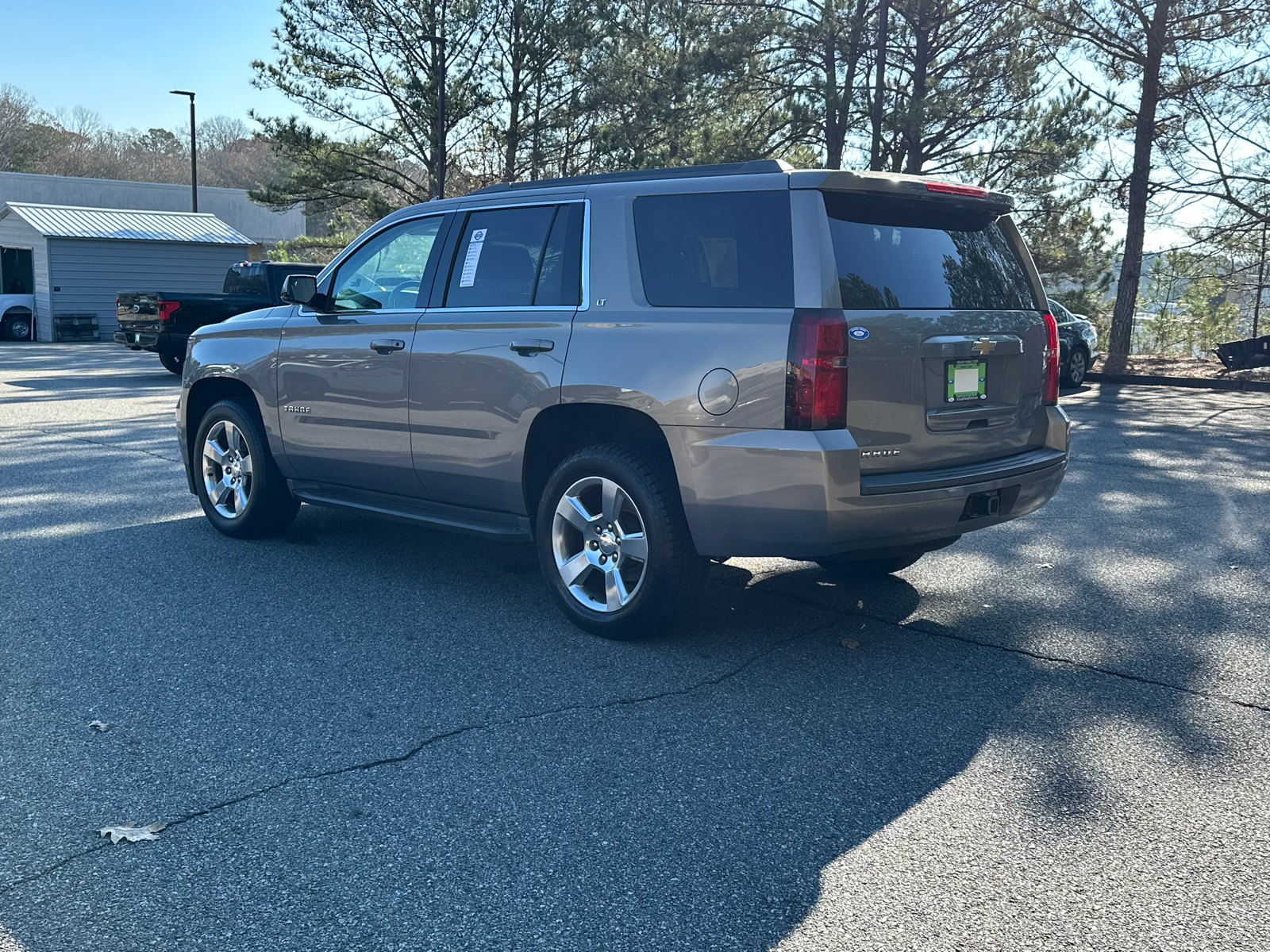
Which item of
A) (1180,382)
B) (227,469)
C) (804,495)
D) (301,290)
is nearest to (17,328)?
(227,469)

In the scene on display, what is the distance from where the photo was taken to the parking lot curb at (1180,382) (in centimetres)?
2047

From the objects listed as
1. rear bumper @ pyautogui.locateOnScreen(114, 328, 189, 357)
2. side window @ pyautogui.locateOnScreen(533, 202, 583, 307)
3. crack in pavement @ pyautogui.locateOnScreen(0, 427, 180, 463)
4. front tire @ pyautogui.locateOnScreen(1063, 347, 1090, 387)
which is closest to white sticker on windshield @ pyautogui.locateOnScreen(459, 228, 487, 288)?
side window @ pyautogui.locateOnScreen(533, 202, 583, 307)

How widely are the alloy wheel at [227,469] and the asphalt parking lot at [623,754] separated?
33cm

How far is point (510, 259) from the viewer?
5.50 metres

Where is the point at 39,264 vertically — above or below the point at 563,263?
above

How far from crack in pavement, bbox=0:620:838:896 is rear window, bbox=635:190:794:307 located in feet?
4.89

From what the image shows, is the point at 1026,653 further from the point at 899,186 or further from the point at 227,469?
the point at 227,469

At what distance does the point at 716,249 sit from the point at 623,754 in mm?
2091

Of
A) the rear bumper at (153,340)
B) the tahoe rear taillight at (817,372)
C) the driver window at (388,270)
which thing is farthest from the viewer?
the rear bumper at (153,340)

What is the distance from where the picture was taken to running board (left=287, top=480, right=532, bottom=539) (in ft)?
18.1

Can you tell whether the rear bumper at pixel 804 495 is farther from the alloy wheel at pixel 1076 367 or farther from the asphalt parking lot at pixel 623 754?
the alloy wheel at pixel 1076 367

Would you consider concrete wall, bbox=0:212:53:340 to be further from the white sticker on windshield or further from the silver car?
the white sticker on windshield

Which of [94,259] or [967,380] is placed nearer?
[967,380]

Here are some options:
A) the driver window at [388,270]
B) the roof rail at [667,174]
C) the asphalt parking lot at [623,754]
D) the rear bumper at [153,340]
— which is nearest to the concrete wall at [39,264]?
the rear bumper at [153,340]
